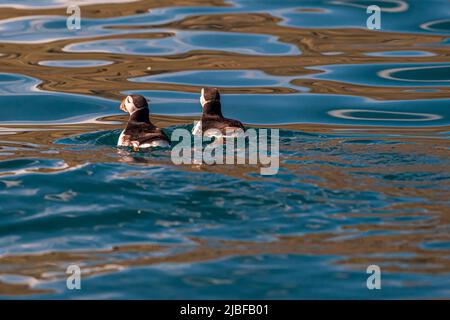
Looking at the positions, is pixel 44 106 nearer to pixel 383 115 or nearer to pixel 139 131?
pixel 139 131

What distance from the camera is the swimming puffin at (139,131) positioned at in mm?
11273

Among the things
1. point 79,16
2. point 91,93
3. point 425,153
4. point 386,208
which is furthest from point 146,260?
point 79,16

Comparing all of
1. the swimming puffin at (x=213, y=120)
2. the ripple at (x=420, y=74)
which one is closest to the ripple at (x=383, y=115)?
the ripple at (x=420, y=74)

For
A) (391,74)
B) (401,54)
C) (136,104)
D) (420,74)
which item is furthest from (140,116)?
(401,54)

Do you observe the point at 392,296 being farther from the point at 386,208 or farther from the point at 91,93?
the point at 91,93

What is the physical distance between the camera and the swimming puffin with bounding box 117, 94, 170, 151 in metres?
11.3

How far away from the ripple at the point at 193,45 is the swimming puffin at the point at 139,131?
477cm

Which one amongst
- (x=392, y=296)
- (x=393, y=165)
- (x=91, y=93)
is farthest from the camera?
(x=91, y=93)

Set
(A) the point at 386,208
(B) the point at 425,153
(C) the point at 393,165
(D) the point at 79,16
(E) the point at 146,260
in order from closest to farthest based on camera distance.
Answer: (E) the point at 146,260 < (A) the point at 386,208 < (C) the point at 393,165 < (B) the point at 425,153 < (D) the point at 79,16

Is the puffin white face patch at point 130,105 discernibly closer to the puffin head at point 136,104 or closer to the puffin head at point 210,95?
the puffin head at point 136,104

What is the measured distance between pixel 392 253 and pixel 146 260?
2156mm

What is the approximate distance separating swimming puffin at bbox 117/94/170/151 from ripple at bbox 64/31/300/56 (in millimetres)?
4766

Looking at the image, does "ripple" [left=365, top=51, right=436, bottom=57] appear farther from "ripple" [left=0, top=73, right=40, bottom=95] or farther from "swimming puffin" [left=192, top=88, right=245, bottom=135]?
"ripple" [left=0, top=73, right=40, bottom=95]

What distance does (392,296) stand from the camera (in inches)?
301
